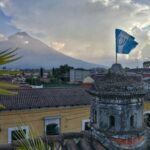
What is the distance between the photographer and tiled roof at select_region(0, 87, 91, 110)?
18750 millimetres

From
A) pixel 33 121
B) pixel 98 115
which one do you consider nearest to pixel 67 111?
pixel 33 121

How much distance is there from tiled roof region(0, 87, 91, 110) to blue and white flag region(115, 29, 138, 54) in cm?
999

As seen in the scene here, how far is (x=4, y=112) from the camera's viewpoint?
59.4 ft

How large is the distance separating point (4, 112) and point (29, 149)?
16218 millimetres

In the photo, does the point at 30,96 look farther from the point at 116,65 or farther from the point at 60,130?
the point at 116,65

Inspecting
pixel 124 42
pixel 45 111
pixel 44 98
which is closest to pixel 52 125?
pixel 45 111

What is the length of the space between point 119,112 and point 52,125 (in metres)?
12.0

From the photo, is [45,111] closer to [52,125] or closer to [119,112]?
[52,125]

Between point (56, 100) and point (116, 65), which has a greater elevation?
point (116, 65)

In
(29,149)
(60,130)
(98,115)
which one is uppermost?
(29,149)

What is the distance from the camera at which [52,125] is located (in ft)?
65.6

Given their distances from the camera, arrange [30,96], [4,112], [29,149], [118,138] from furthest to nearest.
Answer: [30,96]
[4,112]
[118,138]
[29,149]

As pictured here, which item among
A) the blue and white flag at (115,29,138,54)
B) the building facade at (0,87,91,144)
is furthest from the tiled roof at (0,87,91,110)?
the blue and white flag at (115,29,138,54)

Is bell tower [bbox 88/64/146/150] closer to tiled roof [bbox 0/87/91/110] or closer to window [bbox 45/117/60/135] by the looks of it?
tiled roof [bbox 0/87/91/110]
